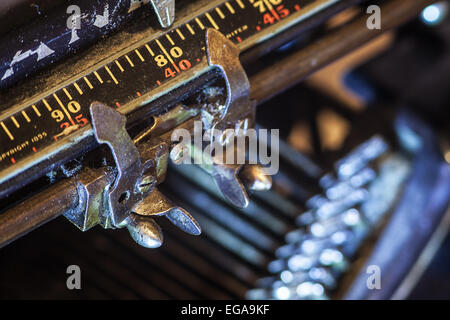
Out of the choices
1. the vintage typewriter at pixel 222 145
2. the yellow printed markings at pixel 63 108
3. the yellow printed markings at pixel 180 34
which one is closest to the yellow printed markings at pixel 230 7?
the vintage typewriter at pixel 222 145

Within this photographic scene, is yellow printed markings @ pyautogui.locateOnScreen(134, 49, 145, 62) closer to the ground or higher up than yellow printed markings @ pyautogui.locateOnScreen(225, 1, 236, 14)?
higher up

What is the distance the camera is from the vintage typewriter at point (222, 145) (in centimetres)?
100

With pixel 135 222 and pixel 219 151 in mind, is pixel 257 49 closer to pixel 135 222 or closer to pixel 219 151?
pixel 219 151

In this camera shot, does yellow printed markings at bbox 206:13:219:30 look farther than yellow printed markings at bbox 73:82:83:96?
Yes

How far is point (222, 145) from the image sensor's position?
3.71 feet

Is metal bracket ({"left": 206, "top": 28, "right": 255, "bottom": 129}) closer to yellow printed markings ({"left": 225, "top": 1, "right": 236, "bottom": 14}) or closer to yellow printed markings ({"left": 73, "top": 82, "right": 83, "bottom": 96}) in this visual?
yellow printed markings ({"left": 225, "top": 1, "right": 236, "bottom": 14})

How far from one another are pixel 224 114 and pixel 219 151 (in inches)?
2.8

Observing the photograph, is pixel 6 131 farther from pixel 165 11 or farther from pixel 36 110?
pixel 165 11

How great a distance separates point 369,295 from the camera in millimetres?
1572

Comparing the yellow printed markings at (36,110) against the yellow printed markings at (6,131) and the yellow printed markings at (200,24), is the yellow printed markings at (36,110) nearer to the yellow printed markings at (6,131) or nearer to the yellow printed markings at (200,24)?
the yellow printed markings at (6,131)

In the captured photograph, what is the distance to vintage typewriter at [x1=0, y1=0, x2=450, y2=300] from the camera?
997 mm

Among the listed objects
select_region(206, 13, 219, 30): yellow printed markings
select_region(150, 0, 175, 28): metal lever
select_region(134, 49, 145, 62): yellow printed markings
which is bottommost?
select_region(206, 13, 219, 30): yellow printed markings

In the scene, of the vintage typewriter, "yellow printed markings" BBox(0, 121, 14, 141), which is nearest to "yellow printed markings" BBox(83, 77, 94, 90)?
the vintage typewriter

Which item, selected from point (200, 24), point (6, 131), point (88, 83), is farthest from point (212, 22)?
point (6, 131)
